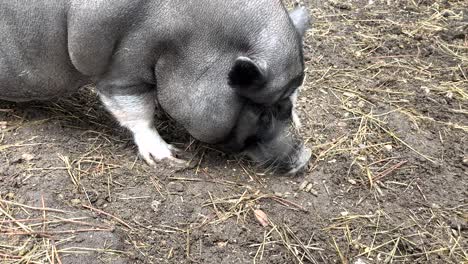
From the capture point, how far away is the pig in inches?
145

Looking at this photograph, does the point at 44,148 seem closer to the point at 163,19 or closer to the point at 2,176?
the point at 2,176

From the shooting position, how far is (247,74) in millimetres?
3600

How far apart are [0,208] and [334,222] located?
2.00 m

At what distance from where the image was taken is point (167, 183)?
404 centimetres

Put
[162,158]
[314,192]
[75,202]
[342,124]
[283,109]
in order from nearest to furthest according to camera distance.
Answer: [75,202] → [283,109] → [314,192] → [162,158] → [342,124]

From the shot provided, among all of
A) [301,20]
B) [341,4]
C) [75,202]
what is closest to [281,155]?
[301,20]

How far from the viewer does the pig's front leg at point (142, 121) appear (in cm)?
414

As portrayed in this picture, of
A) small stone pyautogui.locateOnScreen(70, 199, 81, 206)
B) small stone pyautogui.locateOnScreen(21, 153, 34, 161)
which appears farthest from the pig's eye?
small stone pyautogui.locateOnScreen(21, 153, 34, 161)

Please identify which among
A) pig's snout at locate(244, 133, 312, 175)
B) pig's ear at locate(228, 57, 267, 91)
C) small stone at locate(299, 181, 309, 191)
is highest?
pig's ear at locate(228, 57, 267, 91)

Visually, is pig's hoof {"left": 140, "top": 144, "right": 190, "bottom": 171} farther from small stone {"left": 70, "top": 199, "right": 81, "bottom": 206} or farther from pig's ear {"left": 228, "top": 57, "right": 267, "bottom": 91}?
pig's ear {"left": 228, "top": 57, "right": 267, "bottom": 91}

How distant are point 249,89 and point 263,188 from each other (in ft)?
2.48

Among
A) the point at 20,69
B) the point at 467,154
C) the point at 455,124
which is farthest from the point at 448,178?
the point at 20,69

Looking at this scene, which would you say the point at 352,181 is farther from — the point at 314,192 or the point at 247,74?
the point at 247,74

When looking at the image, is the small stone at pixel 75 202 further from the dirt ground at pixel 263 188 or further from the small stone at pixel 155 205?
the small stone at pixel 155 205
